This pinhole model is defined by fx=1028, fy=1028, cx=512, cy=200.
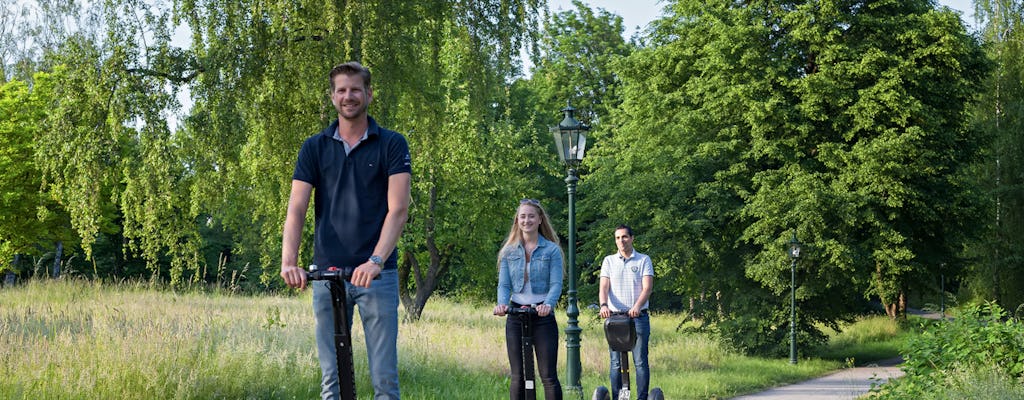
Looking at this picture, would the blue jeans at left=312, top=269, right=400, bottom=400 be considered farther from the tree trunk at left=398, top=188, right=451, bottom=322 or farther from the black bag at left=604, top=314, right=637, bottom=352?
the tree trunk at left=398, top=188, right=451, bottom=322

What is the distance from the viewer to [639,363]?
30.6ft

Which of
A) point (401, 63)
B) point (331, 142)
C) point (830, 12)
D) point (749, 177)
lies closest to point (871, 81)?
point (830, 12)

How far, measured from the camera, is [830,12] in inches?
892

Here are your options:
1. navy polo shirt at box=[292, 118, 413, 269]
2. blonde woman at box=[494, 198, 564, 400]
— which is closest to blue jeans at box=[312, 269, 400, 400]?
navy polo shirt at box=[292, 118, 413, 269]

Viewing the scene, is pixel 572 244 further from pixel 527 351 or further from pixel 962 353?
pixel 527 351

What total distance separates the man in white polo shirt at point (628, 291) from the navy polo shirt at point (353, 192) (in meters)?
5.13

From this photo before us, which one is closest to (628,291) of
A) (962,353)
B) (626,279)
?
(626,279)

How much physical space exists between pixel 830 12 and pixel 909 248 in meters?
5.49

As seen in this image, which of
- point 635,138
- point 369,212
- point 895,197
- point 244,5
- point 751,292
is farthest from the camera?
point 635,138

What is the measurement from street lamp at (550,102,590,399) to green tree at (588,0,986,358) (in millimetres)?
8528

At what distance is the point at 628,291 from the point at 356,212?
536cm

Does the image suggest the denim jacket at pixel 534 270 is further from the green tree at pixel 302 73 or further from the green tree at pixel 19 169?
the green tree at pixel 19 169

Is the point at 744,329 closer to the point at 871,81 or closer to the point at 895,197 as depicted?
the point at 895,197

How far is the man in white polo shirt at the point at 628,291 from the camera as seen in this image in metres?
9.23
